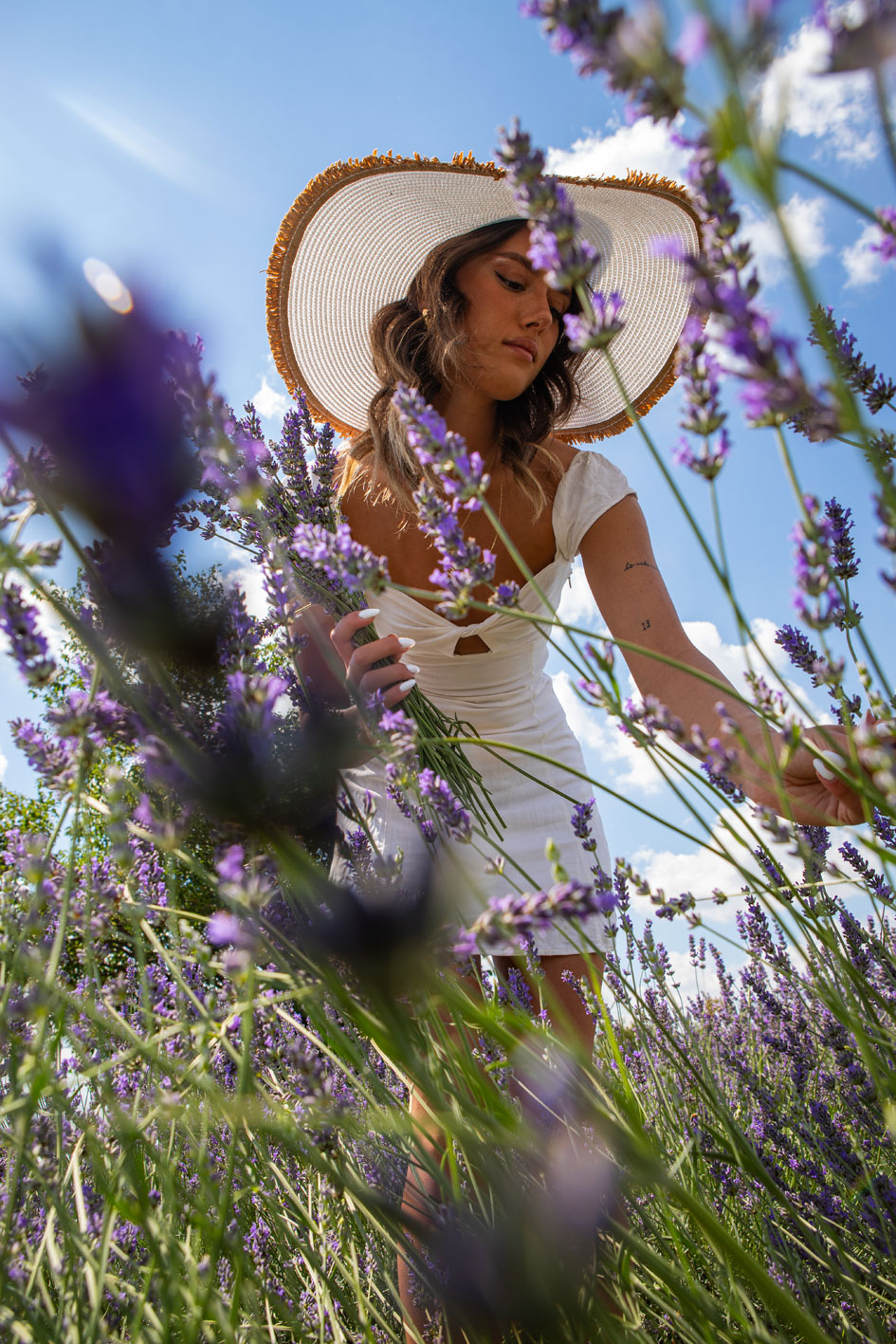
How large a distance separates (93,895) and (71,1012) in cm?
45

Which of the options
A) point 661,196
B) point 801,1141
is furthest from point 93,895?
point 661,196

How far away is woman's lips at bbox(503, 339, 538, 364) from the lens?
2.29m

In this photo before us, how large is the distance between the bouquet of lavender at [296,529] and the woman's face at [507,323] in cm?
69

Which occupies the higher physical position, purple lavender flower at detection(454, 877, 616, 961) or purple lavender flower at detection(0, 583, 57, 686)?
purple lavender flower at detection(0, 583, 57, 686)

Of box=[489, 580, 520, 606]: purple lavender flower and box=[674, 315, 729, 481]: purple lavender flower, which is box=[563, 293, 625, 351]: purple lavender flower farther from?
box=[489, 580, 520, 606]: purple lavender flower

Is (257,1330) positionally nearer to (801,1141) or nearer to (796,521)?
(796,521)

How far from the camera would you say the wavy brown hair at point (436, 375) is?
2373 millimetres

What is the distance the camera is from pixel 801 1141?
1601mm

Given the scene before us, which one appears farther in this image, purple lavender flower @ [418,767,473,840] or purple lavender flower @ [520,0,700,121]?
purple lavender flower @ [418,767,473,840]

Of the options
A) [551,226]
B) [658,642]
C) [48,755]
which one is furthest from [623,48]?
[658,642]

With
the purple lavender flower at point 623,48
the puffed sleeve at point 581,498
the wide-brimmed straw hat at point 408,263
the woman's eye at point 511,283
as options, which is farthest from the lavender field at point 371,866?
the wide-brimmed straw hat at point 408,263

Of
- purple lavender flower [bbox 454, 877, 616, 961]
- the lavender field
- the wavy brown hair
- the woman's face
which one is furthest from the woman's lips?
purple lavender flower [bbox 454, 877, 616, 961]

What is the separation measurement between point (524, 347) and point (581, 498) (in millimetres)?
447

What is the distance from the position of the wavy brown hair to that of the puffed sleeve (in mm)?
78
